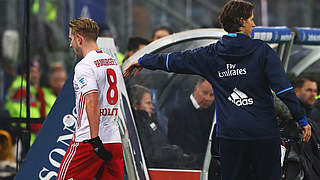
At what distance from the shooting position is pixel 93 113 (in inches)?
212

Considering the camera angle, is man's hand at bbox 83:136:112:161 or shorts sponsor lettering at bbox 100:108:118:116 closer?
man's hand at bbox 83:136:112:161

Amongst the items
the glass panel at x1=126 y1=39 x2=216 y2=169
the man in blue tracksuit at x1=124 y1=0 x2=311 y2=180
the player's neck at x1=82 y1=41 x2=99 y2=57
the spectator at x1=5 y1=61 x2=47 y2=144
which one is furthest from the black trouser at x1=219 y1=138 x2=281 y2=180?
the spectator at x1=5 y1=61 x2=47 y2=144

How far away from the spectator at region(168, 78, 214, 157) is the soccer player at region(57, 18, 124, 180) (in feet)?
3.34

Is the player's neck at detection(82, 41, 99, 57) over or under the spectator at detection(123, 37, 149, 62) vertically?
under

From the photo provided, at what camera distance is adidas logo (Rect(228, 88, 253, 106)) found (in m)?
4.92

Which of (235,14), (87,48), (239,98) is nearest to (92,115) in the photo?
(87,48)

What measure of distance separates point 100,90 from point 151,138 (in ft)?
3.96

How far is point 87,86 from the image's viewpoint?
17.8ft

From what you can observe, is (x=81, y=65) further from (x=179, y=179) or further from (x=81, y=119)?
(x=179, y=179)

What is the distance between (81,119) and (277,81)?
1475mm

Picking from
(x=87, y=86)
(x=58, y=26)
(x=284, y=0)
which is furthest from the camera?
(x=284, y=0)

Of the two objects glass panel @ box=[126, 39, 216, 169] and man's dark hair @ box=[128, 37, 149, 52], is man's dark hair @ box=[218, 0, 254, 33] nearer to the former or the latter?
glass panel @ box=[126, 39, 216, 169]

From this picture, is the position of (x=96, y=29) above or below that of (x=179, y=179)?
above

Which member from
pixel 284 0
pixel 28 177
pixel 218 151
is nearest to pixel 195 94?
pixel 218 151
